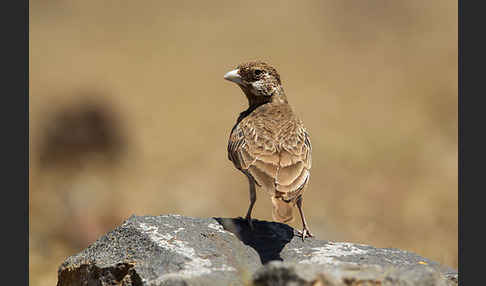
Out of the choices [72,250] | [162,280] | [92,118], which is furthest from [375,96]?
[162,280]

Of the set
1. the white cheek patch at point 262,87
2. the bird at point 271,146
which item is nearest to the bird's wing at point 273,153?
the bird at point 271,146

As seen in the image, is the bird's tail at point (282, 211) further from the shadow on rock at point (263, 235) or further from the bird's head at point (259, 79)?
the bird's head at point (259, 79)

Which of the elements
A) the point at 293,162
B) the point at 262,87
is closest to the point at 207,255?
the point at 293,162

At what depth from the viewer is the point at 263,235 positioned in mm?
5434

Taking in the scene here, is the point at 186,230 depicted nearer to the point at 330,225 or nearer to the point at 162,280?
the point at 162,280

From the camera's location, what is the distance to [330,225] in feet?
32.6

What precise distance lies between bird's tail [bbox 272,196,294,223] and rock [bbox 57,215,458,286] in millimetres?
274

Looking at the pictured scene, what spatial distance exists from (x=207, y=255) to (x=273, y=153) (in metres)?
1.21

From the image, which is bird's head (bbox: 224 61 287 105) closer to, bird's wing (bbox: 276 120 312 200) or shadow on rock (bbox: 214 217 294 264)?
bird's wing (bbox: 276 120 312 200)

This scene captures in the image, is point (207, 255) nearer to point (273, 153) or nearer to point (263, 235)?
point (263, 235)

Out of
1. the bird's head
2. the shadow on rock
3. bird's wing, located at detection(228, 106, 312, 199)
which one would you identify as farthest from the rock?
the bird's head

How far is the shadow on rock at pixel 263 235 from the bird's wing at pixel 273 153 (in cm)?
42

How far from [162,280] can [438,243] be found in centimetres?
734

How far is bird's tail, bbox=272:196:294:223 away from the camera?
5039mm
